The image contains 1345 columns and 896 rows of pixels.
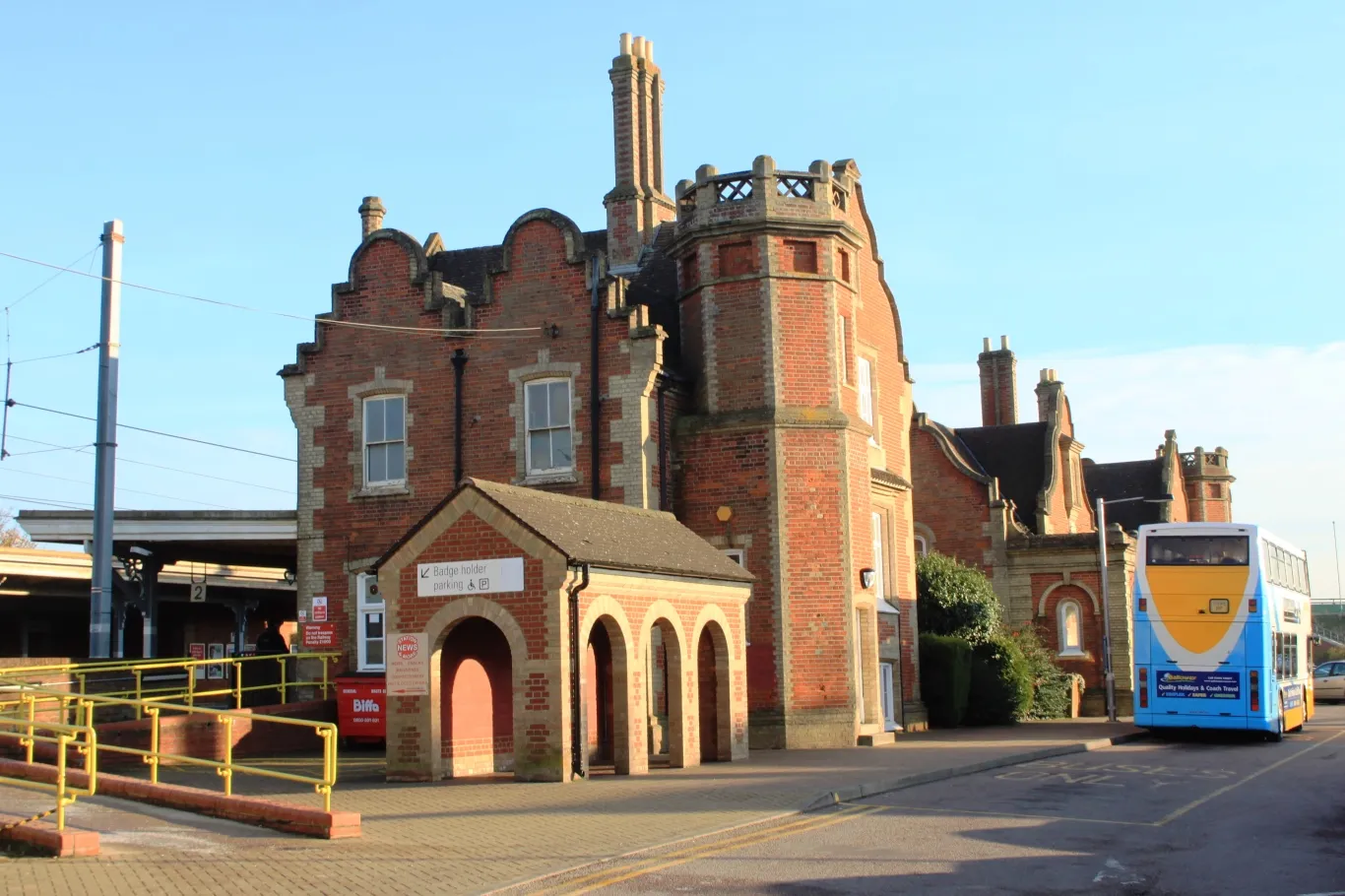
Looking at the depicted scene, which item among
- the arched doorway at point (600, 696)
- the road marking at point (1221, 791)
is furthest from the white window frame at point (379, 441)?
the road marking at point (1221, 791)

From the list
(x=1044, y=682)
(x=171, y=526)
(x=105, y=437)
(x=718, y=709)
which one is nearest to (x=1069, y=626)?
(x=1044, y=682)

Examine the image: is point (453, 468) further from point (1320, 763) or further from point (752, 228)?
point (1320, 763)

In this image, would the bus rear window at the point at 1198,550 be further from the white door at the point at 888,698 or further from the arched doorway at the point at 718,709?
the arched doorway at the point at 718,709

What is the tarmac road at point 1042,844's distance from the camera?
35.3 feet

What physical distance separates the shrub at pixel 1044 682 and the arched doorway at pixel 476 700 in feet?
58.3

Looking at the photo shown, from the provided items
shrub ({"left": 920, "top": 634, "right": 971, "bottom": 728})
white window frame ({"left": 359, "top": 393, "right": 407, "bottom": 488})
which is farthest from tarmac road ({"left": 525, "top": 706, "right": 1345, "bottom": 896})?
white window frame ({"left": 359, "top": 393, "right": 407, "bottom": 488})

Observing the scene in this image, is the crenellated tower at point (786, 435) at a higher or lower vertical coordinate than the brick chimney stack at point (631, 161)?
lower

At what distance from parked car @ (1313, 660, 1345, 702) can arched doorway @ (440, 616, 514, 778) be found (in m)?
38.0

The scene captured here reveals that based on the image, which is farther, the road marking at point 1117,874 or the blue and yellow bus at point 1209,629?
the blue and yellow bus at point 1209,629

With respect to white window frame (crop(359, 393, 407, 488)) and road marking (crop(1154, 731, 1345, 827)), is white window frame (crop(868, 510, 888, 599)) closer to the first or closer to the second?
road marking (crop(1154, 731, 1345, 827))

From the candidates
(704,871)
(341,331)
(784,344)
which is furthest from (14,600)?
(704,871)

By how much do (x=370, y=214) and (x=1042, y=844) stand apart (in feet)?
89.8

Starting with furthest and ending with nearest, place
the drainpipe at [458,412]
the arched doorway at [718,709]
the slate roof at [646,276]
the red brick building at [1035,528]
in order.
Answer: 1. the red brick building at [1035,528]
2. the slate roof at [646,276]
3. the drainpipe at [458,412]
4. the arched doorway at [718,709]

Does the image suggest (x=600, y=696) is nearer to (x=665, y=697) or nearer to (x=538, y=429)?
(x=665, y=697)
